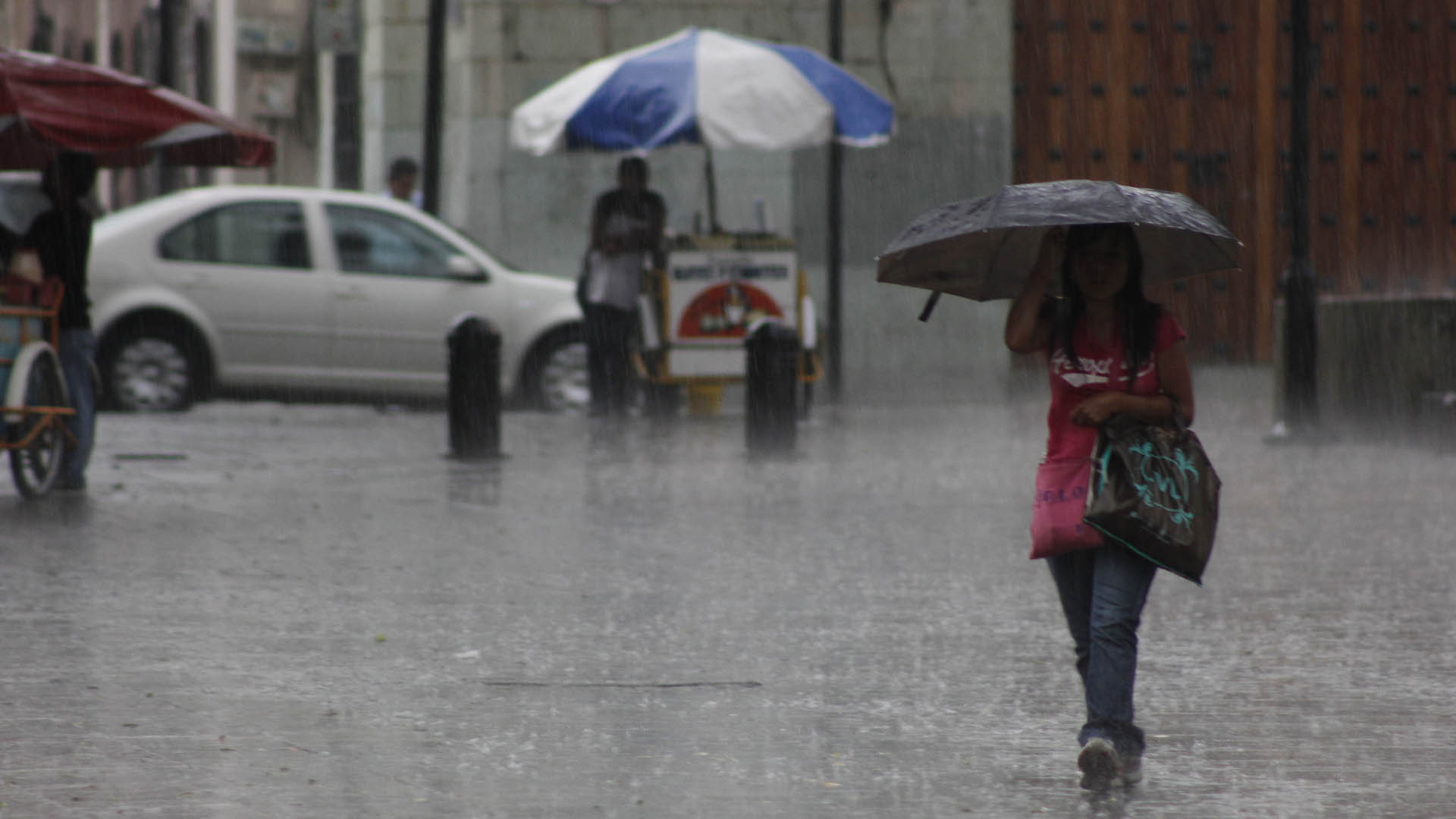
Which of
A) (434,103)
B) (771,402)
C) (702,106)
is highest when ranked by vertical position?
(434,103)

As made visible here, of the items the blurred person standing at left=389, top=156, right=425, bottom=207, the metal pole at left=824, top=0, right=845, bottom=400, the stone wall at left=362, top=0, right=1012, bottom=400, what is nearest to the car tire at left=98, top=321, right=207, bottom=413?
the blurred person standing at left=389, top=156, right=425, bottom=207

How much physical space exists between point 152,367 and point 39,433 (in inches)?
221

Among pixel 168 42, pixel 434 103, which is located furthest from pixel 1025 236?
pixel 168 42

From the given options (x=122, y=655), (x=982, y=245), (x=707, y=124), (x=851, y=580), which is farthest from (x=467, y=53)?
(x=982, y=245)

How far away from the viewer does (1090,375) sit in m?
5.44

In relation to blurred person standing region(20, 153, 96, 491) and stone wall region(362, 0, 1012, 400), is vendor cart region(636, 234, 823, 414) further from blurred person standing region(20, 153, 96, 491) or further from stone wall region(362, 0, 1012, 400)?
blurred person standing region(20, 153, 96, 491)

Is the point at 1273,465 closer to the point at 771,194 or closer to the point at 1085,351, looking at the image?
the point at 1085,351

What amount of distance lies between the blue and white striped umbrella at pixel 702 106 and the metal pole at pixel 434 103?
1.16 meters

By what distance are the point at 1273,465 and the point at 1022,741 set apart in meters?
7.55

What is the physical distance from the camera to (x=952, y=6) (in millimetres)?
23047

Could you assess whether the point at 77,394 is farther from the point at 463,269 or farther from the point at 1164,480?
the point at 1164,480

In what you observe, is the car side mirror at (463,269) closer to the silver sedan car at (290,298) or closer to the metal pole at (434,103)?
the silver sedan car at (290,298)

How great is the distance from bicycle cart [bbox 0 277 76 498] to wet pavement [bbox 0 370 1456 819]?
215 millimetres

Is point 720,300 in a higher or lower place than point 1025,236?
lower
